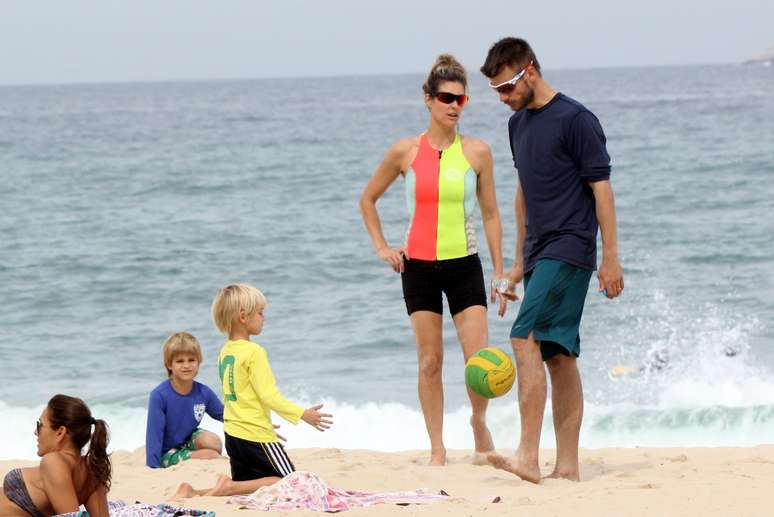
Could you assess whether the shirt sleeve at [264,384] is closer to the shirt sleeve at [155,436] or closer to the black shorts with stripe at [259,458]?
the black shorts with stripe at [259,458]

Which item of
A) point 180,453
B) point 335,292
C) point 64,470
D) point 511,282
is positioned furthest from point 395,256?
point 335,292

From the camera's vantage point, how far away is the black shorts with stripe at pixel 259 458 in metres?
5.57

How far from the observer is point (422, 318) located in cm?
641

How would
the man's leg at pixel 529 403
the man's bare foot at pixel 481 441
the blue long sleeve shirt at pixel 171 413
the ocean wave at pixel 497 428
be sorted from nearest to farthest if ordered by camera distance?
1. the man's leg at pixel 529 403
2. the man's bare foot at pixel 481 441
3. the blue long sleeve shirt at pixel 171 413
4. the ocean wave at pixel 497 428

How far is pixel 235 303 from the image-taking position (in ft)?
17.8

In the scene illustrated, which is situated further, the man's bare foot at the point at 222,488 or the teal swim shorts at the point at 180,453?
the teal swim shorts at the point at 180,453

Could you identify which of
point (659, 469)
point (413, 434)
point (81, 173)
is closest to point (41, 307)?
point (413, 434)

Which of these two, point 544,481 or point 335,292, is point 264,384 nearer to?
point 544,481

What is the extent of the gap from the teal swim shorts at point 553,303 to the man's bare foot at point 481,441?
1.05 m

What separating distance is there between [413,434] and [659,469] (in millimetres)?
3661

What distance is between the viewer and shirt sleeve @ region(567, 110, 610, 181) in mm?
5449

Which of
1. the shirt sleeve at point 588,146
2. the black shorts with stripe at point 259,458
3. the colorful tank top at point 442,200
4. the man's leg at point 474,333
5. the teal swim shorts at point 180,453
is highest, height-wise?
the shirt sleeve at point 588,146

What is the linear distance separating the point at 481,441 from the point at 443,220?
4.16 ft

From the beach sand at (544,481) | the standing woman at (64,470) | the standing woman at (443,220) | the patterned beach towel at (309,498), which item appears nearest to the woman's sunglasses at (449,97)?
the standing woman at (443,220)
